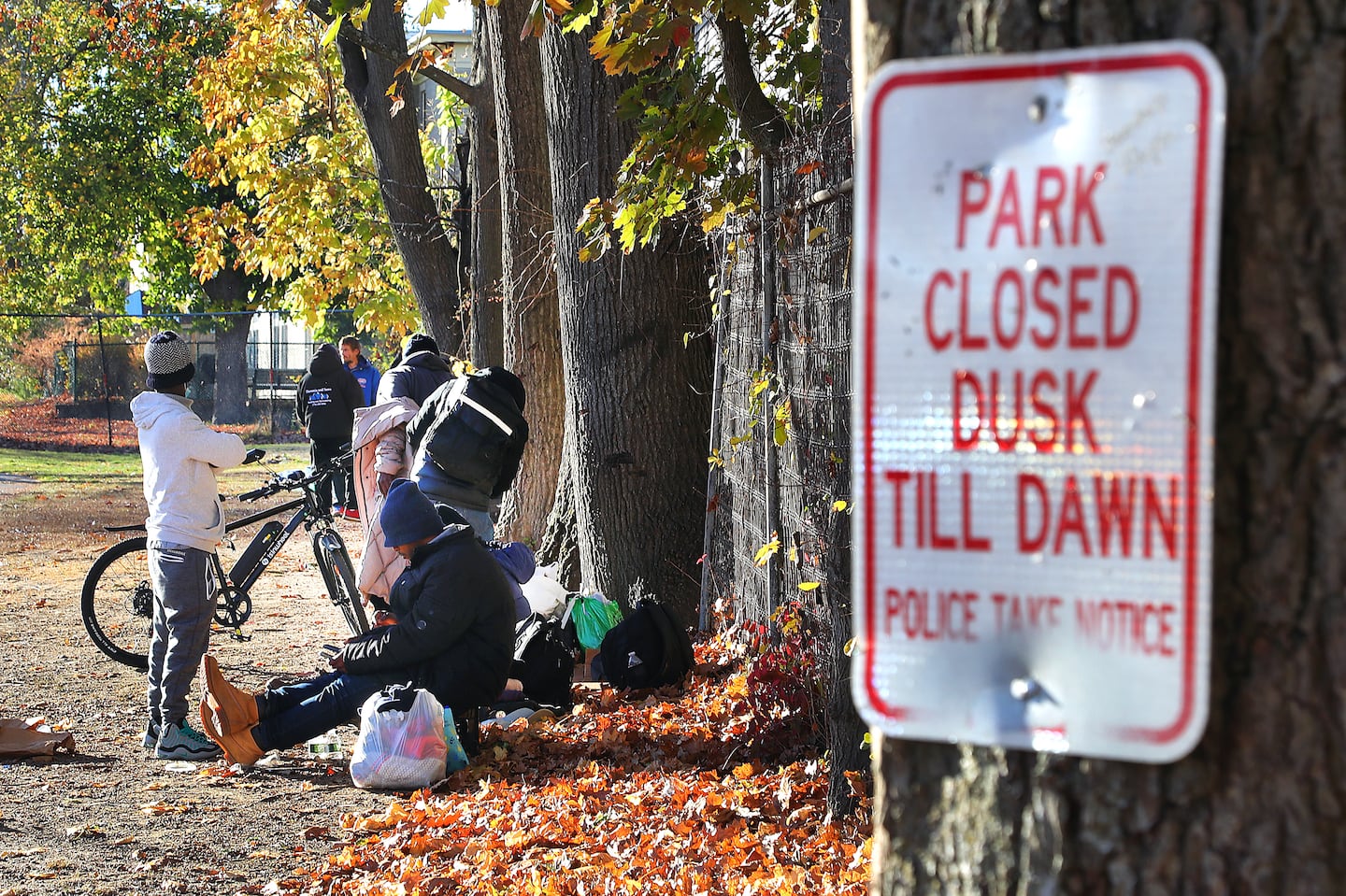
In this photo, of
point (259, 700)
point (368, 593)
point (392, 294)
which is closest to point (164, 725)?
point (259, 700)

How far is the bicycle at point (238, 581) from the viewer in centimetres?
848

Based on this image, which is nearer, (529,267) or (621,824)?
(621,824)

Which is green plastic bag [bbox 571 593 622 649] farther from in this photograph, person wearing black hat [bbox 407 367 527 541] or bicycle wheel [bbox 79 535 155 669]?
bicycle wheel [bbox 79 535 155 669]

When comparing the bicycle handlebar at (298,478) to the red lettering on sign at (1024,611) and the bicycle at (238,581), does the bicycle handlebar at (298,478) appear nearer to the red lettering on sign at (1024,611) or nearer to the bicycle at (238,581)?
the bicycle at (238,581)

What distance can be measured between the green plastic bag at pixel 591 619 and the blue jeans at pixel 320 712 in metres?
1.67

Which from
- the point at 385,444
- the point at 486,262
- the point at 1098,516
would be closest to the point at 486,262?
the point at 486,262

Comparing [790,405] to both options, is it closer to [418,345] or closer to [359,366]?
[418,345]

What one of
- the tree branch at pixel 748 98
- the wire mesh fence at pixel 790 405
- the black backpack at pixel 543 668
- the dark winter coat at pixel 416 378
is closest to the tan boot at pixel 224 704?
the black backpack at pixel 543 668

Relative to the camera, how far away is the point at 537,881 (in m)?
4.39

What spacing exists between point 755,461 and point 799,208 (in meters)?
1.46

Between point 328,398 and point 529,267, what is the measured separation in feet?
8.28

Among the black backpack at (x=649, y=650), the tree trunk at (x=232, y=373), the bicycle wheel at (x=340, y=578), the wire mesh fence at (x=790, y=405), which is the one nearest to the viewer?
the wire mesh fence at (x=790, y=405)

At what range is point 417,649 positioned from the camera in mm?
6090

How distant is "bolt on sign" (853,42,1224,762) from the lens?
4.62 ft
